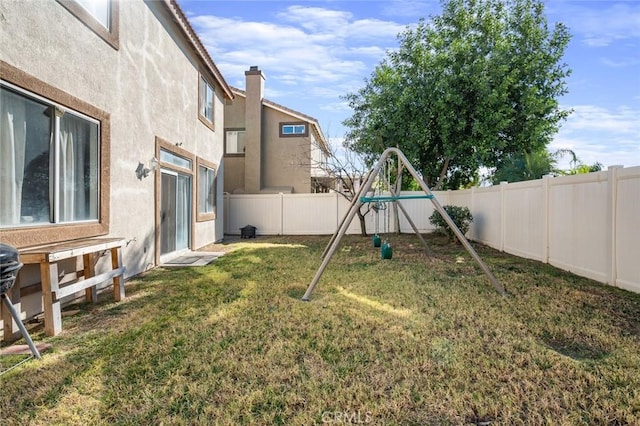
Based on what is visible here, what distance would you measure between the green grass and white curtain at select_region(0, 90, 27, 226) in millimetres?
1405

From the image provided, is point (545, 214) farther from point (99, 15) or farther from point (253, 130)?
point (253, 130)

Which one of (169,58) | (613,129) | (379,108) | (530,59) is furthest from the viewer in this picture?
(379,108)

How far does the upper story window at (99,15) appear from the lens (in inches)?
194

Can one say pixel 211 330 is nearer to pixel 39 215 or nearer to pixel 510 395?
pixel 39 215

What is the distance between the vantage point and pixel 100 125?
18.3 ft

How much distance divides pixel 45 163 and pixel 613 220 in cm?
813

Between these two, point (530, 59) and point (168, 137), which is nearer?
point (168, 137)

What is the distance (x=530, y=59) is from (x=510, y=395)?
49.3 feet

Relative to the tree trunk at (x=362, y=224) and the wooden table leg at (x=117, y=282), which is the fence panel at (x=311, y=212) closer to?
the tree trunk at (x=362, y=224)

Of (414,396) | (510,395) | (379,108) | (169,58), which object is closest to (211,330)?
(414,396)

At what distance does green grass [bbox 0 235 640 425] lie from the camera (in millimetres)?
2506

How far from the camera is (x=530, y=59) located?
13.9m

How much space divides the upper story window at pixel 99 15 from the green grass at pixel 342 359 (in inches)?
159

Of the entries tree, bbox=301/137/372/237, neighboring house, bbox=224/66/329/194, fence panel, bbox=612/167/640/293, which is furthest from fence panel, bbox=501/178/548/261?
neighboring house, bbox=224/66/329/194
